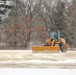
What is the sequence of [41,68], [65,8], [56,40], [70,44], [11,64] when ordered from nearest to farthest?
[41,68], [11,64], [56,40], [70,44], [65,8]

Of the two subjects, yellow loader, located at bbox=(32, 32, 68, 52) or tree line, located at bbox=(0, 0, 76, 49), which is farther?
tree line, located at bbox=(0, 0, 76, 49)

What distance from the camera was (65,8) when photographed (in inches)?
1452

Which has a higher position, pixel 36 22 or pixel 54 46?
pixel 36 22

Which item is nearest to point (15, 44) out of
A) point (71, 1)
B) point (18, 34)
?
point (18, 34)

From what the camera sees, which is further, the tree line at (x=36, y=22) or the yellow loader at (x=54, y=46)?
the tree line at (x=36, y=22)

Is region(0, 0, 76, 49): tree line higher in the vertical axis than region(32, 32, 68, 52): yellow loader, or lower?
higher

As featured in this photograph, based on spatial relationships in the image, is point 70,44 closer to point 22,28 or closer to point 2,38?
point 22,28

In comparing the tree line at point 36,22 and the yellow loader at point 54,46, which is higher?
the tree line at point 36,22

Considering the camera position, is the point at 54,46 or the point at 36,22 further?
the point at 36,22

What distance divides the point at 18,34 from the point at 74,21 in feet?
26.5

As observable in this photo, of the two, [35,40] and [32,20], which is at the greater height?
[32,20]
